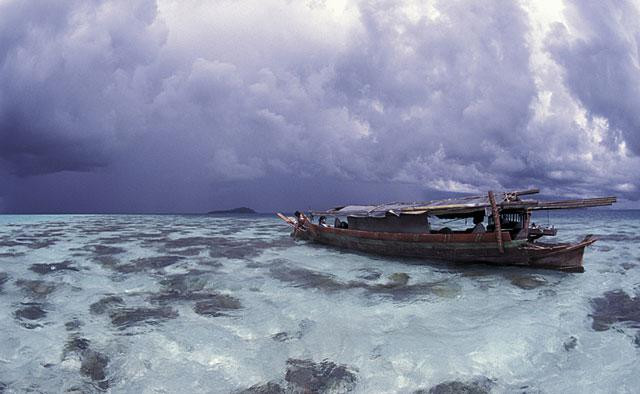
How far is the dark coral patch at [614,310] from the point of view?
32.1 ft

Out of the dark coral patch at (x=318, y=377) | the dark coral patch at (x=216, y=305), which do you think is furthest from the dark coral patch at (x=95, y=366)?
the dark coral patch at (x=318, y=377)

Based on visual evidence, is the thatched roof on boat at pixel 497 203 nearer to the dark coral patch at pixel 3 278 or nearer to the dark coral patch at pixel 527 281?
the dark coral patch at pixel 527 281

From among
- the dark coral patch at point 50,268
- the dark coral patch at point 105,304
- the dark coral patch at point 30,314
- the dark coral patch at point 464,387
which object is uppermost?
the dark coral patch at point 50,268

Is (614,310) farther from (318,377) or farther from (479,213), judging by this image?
(318,377)

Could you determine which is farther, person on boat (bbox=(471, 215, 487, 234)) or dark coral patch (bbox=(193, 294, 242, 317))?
person on boat (bbox=(471, 215, 487, 234))

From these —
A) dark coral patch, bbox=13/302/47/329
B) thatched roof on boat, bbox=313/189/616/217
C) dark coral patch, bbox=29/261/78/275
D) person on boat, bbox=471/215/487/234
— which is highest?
thatched roof on boat, bbox=313/189/616/217

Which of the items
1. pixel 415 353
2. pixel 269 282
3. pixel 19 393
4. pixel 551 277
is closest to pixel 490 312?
pixel 415 353

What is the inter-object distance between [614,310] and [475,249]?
18.9 ft

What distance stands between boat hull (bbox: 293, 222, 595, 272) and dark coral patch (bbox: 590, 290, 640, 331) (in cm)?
242

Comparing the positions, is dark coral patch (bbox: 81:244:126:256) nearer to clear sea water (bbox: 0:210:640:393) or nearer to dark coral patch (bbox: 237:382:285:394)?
clear sea water (bbox: 0:210:640:393)

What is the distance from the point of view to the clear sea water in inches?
268

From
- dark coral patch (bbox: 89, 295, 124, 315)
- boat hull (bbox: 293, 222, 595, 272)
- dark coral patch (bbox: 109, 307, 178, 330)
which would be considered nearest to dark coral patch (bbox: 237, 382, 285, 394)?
dark coral patch (bbox: 109, 307, 178, 330)

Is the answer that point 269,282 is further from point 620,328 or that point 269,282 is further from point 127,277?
point 620,328

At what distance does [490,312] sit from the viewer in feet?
34.9
